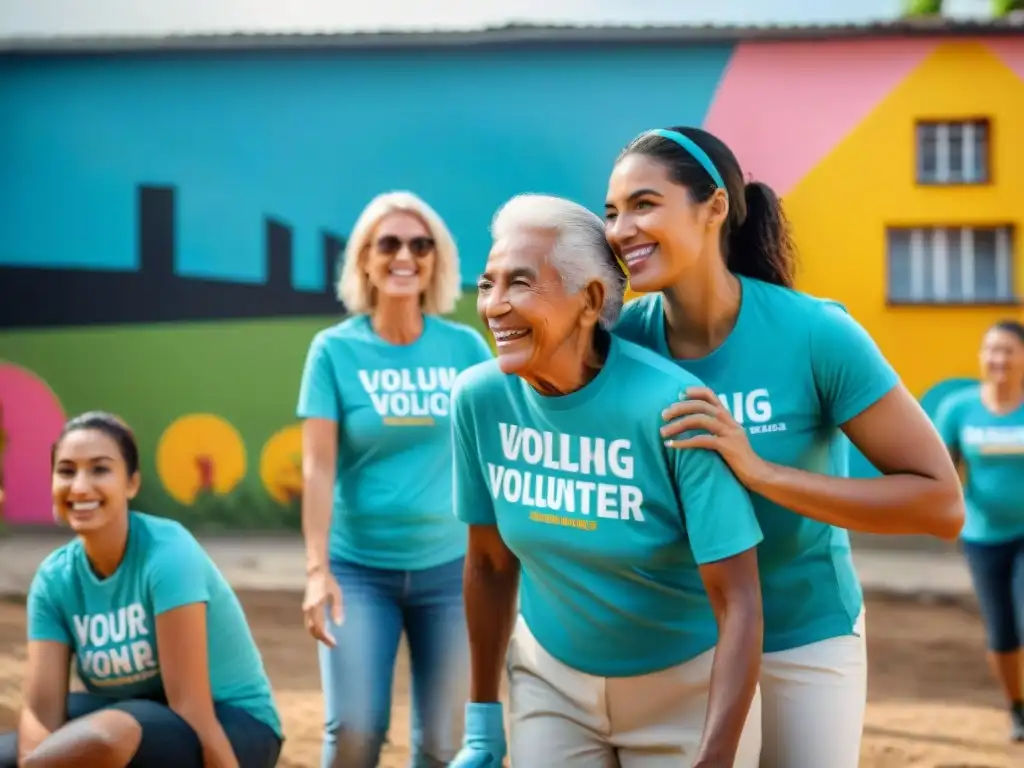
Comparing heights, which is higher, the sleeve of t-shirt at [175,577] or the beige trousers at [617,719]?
the sleeve of t-shirt at [175,577]

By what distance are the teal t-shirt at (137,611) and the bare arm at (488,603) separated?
115cm

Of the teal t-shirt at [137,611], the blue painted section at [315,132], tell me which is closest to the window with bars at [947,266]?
the blue painted section at [315,132]

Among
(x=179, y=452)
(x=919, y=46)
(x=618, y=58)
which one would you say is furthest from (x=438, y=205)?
(x=919, y=46)

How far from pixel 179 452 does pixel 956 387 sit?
8.73m

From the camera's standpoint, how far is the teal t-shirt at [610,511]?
208 centimetres

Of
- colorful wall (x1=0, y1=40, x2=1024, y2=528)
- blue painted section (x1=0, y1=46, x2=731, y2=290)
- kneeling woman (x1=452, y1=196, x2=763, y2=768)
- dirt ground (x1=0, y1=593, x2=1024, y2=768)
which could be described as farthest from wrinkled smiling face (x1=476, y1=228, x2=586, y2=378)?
colorful wall (x1=0, y1=40, x2=1024, y2=528)

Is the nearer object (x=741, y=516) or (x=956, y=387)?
(x=741, y=516)

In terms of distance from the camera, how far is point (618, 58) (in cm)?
1370

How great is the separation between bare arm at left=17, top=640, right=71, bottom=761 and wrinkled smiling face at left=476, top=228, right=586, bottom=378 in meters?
1.92

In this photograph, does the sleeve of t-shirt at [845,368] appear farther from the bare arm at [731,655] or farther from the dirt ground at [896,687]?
the dirt ground at [896,687]

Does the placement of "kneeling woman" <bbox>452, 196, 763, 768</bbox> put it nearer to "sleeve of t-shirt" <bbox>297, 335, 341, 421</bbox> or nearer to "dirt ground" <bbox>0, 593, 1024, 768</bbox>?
"sleeve of t-shirt" <bbox>297, 335, 341, 421</bbox>

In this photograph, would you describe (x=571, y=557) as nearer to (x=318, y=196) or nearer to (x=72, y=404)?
(x=318, y=196)

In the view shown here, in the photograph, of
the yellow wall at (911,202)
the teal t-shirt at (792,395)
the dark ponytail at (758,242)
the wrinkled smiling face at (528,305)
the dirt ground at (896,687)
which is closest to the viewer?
the wrinkled smiling face at (528,305)

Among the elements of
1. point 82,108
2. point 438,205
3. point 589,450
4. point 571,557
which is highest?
point 82,108
